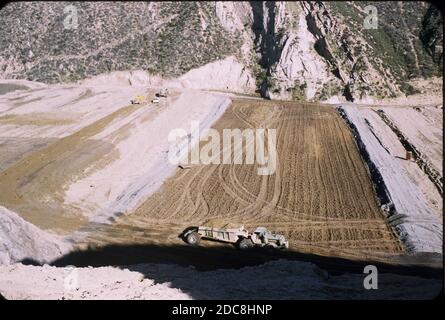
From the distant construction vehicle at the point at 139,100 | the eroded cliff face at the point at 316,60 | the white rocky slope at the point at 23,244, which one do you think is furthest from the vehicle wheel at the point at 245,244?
the eroded cliff face at the point at 316,60

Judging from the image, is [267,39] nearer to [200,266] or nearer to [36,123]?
[36,123]

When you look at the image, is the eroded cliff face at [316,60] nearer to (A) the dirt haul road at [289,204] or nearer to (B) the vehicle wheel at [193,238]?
(A) the dirt haul road at [289,204]

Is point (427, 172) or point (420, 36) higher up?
point (420, 36)

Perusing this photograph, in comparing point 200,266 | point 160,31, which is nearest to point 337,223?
point 200,266

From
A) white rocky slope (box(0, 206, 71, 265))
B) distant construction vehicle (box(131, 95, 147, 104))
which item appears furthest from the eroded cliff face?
white rocky slope (box(0, 206, 71, 265))

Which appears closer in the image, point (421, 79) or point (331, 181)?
point (331, 181)

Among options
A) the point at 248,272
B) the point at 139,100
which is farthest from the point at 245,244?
the point at 139,100

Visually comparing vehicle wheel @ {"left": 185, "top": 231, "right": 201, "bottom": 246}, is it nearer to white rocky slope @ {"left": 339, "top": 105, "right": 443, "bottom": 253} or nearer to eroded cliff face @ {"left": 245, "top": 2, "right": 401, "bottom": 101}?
white rocky slope @ {"left": 339, "top": 105, "right": 443, "bottom": 253}

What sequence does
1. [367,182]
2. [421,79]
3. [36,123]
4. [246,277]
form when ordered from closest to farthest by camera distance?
1. [246,277]
2. [367,182]
3. [36,123]
4. [421,79]

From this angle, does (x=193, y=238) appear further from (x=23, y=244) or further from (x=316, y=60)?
(x=316, y=60)
